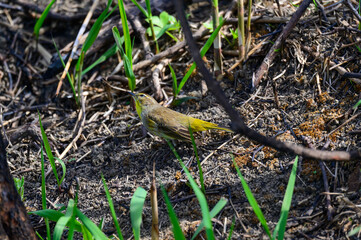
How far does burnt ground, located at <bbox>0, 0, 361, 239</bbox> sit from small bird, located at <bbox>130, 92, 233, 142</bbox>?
133 millimetres

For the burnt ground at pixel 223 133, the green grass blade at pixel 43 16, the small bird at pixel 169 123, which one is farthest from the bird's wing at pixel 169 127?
the green grass blade at pixel 43 16

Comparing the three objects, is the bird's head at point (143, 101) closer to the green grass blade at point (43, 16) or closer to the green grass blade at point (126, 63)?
the green grass blade at point (126, 63)

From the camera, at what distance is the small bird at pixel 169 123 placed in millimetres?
3994

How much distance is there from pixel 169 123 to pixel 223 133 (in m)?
0.56

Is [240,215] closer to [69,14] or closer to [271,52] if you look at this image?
[271,52]

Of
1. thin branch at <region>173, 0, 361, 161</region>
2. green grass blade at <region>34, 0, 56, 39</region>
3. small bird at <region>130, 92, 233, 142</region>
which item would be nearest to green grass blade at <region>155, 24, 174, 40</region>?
small bird at <region>130, 92, 233, 142</region>

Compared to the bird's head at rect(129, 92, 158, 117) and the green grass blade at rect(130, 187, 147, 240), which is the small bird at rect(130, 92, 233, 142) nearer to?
the bird's head at rect(129, 92, 158, 117)

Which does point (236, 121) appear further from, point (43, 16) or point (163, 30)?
point (43, 16)

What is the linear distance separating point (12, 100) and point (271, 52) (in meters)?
3.22

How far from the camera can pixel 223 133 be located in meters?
3.99

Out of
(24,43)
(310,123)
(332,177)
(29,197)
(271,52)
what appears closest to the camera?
(332,177)

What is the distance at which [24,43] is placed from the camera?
18.9 ft

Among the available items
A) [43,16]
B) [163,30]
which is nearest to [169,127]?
[163,30]

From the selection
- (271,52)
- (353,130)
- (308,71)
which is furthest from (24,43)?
(353,130)
